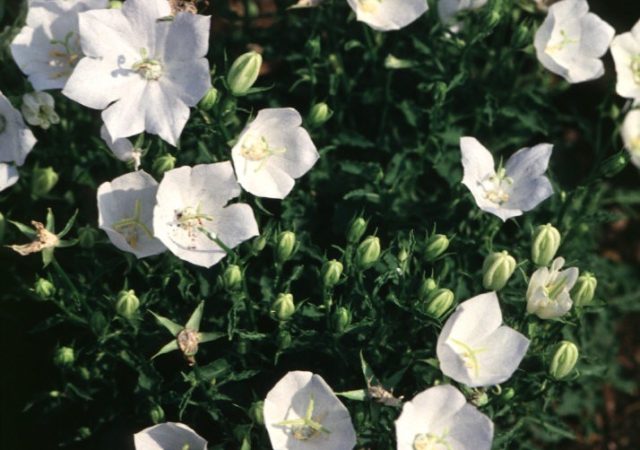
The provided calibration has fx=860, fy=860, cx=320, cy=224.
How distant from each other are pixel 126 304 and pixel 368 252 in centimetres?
106

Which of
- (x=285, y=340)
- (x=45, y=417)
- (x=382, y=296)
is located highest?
(x=285, y=340)

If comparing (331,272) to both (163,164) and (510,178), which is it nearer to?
(163,164)

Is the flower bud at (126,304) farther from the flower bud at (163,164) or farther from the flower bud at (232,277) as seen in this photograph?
the flower bud at (163,164)

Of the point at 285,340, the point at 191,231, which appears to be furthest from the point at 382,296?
the point at 191,231

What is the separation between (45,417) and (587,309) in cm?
270

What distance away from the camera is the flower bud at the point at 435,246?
3.85m

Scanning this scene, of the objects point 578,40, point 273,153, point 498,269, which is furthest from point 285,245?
point 578,40

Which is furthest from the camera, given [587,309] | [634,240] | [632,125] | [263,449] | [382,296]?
[634,240]

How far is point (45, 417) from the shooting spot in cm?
426

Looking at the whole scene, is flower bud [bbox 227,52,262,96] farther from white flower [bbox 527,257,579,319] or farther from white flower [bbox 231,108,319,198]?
white flower [bbox 527,257,579,319]

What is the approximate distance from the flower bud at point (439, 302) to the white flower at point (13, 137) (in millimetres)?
1959

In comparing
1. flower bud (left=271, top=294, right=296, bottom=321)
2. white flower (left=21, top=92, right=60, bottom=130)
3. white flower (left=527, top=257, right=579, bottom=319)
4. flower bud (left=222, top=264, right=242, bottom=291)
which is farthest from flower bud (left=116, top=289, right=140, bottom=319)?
white flower (left=527, top=257, right=579, bottom=319)

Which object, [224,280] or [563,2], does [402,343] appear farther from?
[563,2]

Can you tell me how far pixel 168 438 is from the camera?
363cm
